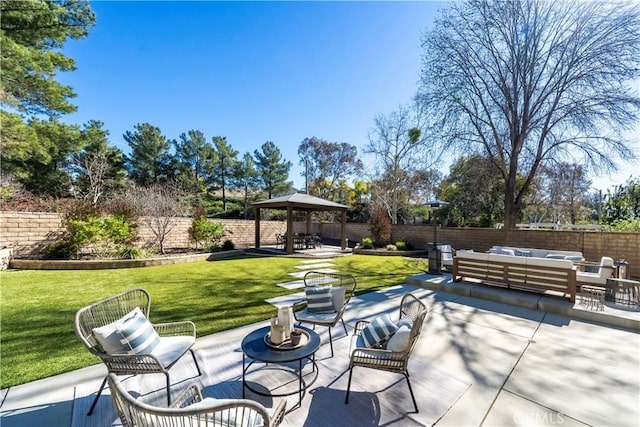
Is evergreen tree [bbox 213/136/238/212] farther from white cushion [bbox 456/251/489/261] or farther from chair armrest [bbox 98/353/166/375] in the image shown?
chair armrest [bbox 98/353/166/375]

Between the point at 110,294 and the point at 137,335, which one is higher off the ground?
the point at 137,335

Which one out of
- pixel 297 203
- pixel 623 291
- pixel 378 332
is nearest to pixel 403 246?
pixel 297 203

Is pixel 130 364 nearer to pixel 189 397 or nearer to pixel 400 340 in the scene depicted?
pixel 189 397

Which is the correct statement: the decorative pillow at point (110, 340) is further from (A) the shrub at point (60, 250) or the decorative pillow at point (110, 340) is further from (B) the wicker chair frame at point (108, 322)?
(A) the shrub at point (60, 250)

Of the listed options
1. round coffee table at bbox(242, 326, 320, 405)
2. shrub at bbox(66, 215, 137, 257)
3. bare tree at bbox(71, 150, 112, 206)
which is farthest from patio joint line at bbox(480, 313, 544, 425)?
bare tree at bbox(71, 150, 112, 206)

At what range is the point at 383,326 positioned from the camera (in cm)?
256

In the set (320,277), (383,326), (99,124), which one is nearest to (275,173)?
(99,124)

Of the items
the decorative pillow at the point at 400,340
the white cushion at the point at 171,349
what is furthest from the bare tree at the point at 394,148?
the white cushion at the point at 171,349

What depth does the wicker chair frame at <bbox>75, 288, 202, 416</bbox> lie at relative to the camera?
2068 millimetres

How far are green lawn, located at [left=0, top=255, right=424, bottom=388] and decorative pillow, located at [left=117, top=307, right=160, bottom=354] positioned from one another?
1.10 m

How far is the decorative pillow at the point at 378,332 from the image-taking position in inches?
98.6

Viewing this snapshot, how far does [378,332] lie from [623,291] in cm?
559

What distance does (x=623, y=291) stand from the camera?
488 centimetres

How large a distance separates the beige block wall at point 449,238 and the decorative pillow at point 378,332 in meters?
10.1
